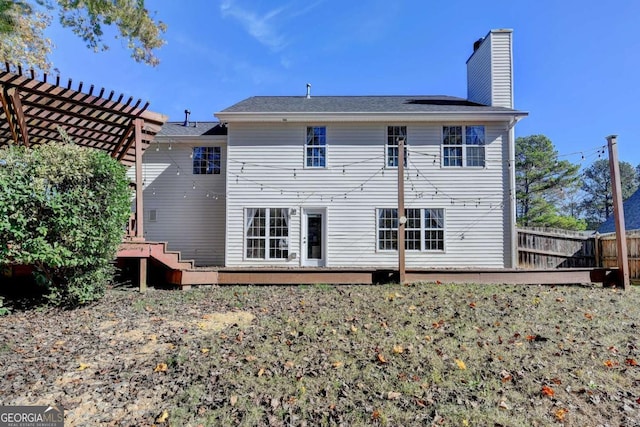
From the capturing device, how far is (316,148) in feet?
35.5

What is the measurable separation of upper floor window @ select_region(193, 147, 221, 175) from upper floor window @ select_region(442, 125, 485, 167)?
7911mm

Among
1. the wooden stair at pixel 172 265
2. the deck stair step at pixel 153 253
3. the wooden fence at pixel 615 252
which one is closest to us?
the deck stair step at pixel 153 253

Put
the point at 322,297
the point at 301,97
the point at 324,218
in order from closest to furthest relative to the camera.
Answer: the point at 322,297 → the point at 324,218 → the point at 301,97

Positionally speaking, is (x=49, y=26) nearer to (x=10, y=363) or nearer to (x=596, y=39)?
(x=10, y=363)

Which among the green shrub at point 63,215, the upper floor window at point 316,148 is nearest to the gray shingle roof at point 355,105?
the upper floor window at point 316,148

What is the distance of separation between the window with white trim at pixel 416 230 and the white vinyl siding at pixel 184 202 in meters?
5.57

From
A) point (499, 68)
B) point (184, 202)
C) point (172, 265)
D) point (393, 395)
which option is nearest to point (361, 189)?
point (172, 265)

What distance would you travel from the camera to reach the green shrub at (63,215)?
5137 millimetres

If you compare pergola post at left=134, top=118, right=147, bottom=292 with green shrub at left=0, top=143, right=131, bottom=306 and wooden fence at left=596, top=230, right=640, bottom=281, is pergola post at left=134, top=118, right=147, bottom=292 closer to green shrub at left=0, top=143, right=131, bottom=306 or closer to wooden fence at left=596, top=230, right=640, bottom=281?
green shrub at left=0, top=143, right=131, bottom=306

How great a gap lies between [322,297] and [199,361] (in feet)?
11.0

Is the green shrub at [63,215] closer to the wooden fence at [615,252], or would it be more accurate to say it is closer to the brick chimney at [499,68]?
the brick chimney at [499,68]

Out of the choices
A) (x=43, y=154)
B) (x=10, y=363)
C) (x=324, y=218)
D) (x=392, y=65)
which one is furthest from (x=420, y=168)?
(x=10, y=363)

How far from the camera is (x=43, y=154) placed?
18.0 feet

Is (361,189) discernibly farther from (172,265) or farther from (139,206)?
(139,206)
